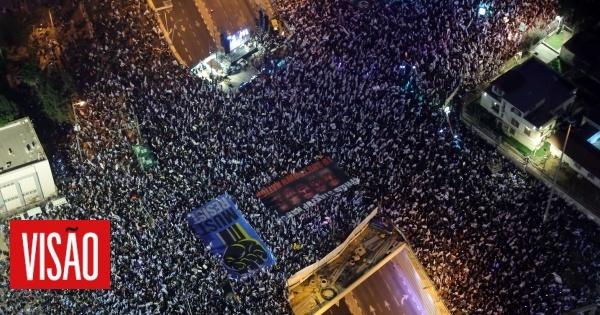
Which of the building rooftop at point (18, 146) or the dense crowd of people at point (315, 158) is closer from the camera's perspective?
the dense crowd of people at point (315, 158)

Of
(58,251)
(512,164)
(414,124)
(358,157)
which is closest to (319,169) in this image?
(358,157)

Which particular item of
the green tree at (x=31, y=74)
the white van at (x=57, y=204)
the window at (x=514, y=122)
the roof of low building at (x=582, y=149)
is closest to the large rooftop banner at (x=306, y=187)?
the window at (x=514, y=122)

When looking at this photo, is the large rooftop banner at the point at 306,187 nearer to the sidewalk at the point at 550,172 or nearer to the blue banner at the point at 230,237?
the blue banner at the point at 230,237

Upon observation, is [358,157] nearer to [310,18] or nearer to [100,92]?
[310,18]

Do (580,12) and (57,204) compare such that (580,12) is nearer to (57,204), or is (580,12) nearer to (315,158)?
(315,158)

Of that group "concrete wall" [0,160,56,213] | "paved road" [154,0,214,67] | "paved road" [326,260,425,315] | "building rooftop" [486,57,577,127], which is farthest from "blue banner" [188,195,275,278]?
"building rooftop" [486,57,577,127]

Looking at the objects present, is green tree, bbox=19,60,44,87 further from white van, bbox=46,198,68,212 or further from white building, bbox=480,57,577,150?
white building, bbox=480,57,577,150

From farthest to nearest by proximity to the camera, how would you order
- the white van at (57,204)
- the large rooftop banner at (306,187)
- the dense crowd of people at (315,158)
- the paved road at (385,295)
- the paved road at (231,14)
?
the paved road at (231,14)
the large rooftop banner at (306,187)
the white van at (57,204)
the paved road at (385,295)
the dense crowd of people at (315,158)
